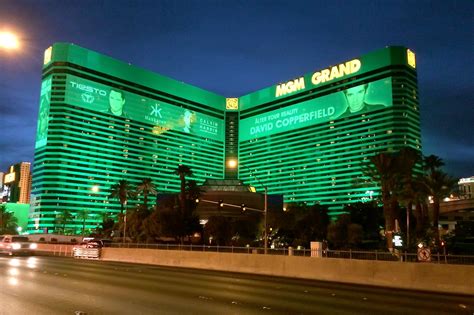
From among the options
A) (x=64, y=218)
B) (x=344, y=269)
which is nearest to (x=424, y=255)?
(x=344, y=269)

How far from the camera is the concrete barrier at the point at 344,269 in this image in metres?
21.4

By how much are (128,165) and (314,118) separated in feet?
275

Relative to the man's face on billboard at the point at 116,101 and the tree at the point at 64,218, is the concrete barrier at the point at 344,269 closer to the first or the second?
the tree at the point at 64,218

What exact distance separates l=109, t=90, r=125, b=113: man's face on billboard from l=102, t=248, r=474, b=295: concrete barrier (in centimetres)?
16567

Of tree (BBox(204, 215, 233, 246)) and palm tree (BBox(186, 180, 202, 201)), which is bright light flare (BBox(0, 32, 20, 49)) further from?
palm tree (BBox(186, 180, 202, 201))

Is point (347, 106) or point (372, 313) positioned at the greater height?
point (347, 106)

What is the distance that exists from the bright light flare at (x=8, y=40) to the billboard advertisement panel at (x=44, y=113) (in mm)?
180688

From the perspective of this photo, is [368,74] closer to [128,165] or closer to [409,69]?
[409,69]

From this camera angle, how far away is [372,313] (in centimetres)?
1248

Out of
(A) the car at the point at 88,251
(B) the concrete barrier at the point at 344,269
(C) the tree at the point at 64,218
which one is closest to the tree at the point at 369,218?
(A) the car at the point at 88,251

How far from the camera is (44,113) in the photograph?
182 m

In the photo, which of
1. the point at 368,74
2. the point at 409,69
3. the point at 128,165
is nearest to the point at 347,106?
the point at 368,74

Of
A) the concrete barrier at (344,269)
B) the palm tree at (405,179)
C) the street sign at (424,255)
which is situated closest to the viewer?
the concrete barrier at (344,269)

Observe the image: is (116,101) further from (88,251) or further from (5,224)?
(88,251)
